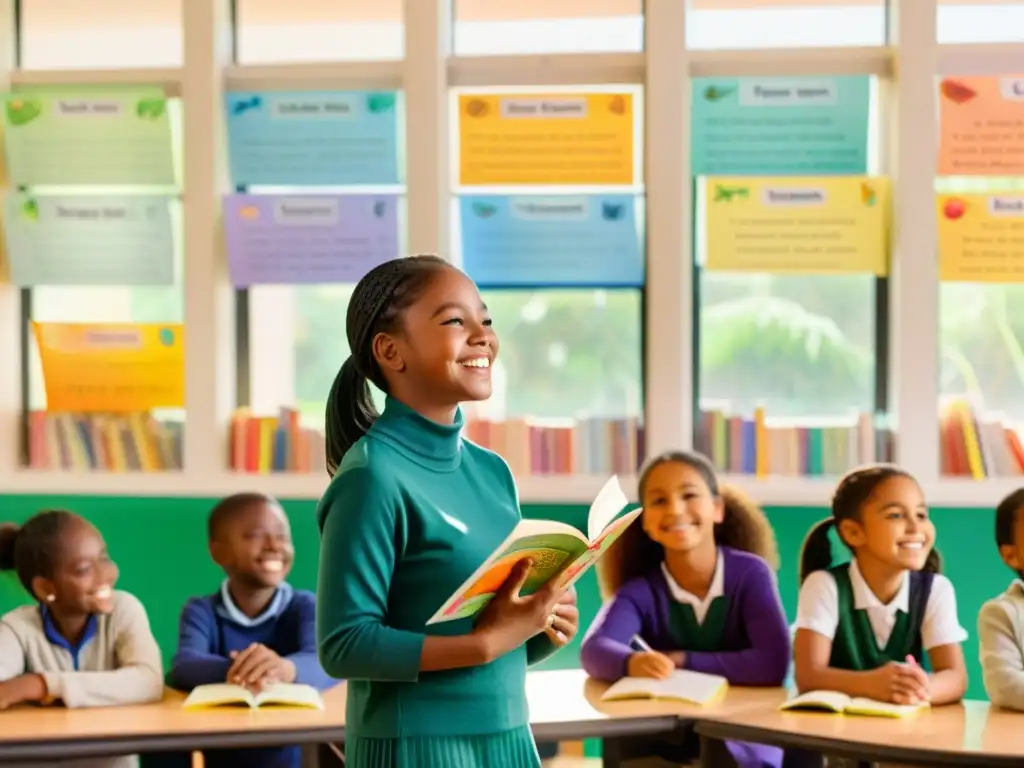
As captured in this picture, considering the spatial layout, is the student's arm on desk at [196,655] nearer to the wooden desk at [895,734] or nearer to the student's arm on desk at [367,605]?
the wooden desk at [895,734]

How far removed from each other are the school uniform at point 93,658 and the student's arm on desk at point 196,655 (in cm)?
6

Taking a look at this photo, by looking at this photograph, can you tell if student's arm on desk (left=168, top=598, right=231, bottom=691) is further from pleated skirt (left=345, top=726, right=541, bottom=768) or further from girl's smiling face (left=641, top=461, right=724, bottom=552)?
pleated skirt (left=345, top=726, right=541, bottom=768)

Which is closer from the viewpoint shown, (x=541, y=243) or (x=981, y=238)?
(x=981, y=238)

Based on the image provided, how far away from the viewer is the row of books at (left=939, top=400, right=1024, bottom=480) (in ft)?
13.7

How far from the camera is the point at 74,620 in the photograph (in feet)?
10.1

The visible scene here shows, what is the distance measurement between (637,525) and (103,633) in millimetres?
1224

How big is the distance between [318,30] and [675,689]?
2641 mm

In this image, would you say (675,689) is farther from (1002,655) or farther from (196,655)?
(196,655)

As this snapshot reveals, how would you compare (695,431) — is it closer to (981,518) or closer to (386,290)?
(981,518)

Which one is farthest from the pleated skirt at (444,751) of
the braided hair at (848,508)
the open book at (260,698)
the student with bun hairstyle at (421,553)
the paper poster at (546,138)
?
the paper poster at (546,138)

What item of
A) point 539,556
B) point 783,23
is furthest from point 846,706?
point 783,23

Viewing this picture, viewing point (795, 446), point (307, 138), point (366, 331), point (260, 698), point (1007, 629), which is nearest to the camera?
point (366, 331)

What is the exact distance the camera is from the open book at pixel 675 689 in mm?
2873

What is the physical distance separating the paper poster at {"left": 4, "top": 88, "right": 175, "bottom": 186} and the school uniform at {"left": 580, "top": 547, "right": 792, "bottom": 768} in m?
2.22
